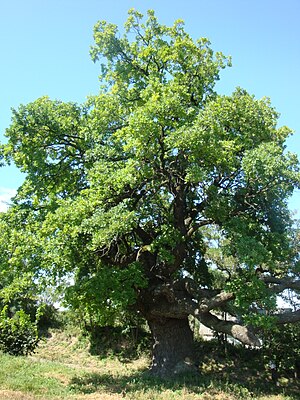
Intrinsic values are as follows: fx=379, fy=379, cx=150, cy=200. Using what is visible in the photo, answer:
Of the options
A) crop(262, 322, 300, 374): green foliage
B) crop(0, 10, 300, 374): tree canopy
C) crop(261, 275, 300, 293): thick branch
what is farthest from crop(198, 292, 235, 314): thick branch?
crop(262, 322, 300, 374): green foliage

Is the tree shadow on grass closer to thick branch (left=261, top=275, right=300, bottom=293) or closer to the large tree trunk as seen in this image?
the large tree trunk

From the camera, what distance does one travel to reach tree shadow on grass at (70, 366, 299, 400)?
11.5 metres

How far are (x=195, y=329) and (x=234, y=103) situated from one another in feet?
43.8

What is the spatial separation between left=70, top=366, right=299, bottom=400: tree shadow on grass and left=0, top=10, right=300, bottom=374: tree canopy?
1361 millimetres

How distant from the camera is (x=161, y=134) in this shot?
11.6m

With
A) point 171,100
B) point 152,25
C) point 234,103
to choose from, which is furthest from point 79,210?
point 152,25

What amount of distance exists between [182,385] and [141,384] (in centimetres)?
130

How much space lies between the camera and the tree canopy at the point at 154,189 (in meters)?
11.1

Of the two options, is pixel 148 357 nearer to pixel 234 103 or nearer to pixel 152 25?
pixel 234 103

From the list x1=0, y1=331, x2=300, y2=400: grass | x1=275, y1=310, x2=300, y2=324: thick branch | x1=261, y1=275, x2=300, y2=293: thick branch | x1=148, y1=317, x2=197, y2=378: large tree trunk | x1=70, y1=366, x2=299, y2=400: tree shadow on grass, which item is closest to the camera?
x1=0, y1=331, x2=300, y2=400: grass

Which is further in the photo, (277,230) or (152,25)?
(152,25)

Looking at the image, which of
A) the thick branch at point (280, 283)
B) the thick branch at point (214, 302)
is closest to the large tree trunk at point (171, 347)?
the thick branch at point (214, 302)

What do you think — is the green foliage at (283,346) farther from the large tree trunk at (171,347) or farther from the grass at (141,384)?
the large tree trunk at (171,347)

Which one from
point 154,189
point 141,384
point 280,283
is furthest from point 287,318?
point 154,189
